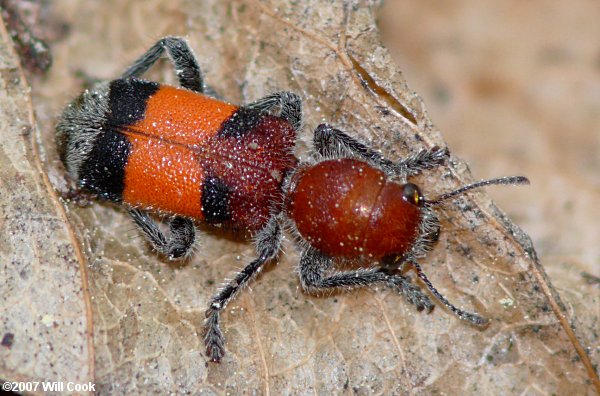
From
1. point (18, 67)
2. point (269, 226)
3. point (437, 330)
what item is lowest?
point (18, 67)

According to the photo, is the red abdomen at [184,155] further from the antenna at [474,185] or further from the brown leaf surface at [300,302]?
the antenna at [474,185]

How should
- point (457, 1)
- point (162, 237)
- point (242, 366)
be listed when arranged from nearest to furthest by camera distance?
point (242, 366) < point (162, 237) < point (457, 1)

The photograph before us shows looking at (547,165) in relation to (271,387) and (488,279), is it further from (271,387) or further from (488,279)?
(271,387)

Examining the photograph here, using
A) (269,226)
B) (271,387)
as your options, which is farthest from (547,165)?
(271,387)

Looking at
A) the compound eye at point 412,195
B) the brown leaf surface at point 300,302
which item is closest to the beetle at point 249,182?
the compound eye at point 412,195

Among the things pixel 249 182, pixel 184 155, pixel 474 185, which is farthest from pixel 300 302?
pixel 474 185

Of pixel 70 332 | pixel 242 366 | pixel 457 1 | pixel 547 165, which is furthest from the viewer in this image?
pixel 457 1

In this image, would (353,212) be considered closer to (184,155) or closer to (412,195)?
(412,195)
